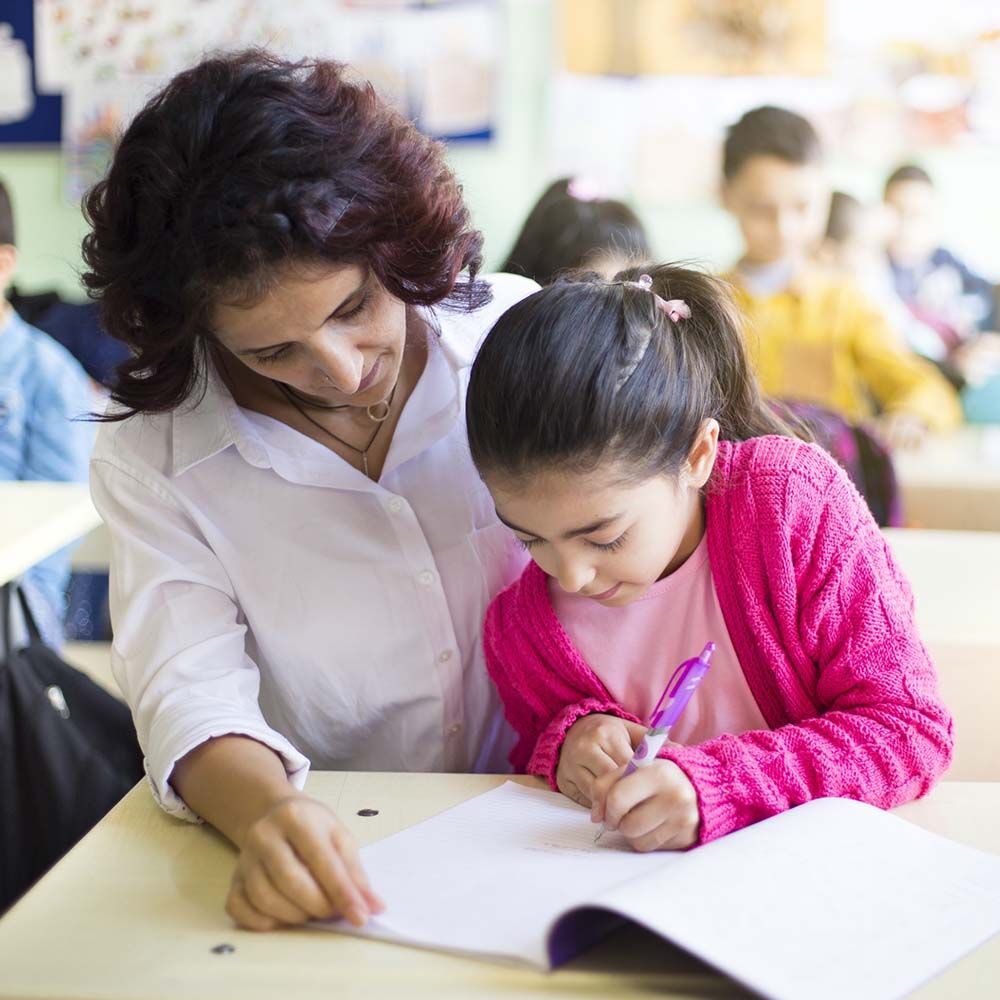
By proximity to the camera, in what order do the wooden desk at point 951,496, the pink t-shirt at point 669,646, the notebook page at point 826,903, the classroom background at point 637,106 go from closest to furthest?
1. the notebook page at point 826,903
2. the pink t-shirt at point 669,646
3. the wooden desk at point 951,496
4. the classroom background at point 637,106

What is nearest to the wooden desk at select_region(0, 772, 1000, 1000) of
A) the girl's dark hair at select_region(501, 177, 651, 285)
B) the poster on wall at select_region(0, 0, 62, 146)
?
the girl's dark hair at select_region(501, 177, 651, 285)

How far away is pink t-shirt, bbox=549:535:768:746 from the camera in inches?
46.5

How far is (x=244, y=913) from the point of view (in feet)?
2.88

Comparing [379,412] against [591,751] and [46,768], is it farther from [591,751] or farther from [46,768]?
[46,768]

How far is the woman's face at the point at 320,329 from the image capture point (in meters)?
1.06

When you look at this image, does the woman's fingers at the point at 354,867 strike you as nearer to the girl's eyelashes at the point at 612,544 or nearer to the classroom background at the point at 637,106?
the girl's eyelashes at the point at 612,544

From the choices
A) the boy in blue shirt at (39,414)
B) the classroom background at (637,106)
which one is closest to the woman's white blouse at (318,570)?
the boy in blue shirt at (39,414)

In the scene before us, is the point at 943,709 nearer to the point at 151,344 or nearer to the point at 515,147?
the point at 151,344

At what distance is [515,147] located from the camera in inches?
160

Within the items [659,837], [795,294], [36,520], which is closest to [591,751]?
[659,837]

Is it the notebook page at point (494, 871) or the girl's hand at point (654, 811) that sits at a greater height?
the girl's hand at point (654, 811)

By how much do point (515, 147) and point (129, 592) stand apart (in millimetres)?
3146

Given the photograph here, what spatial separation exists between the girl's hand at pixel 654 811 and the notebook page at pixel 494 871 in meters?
0.01

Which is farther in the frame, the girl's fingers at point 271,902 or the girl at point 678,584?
the girl at point 678,584
